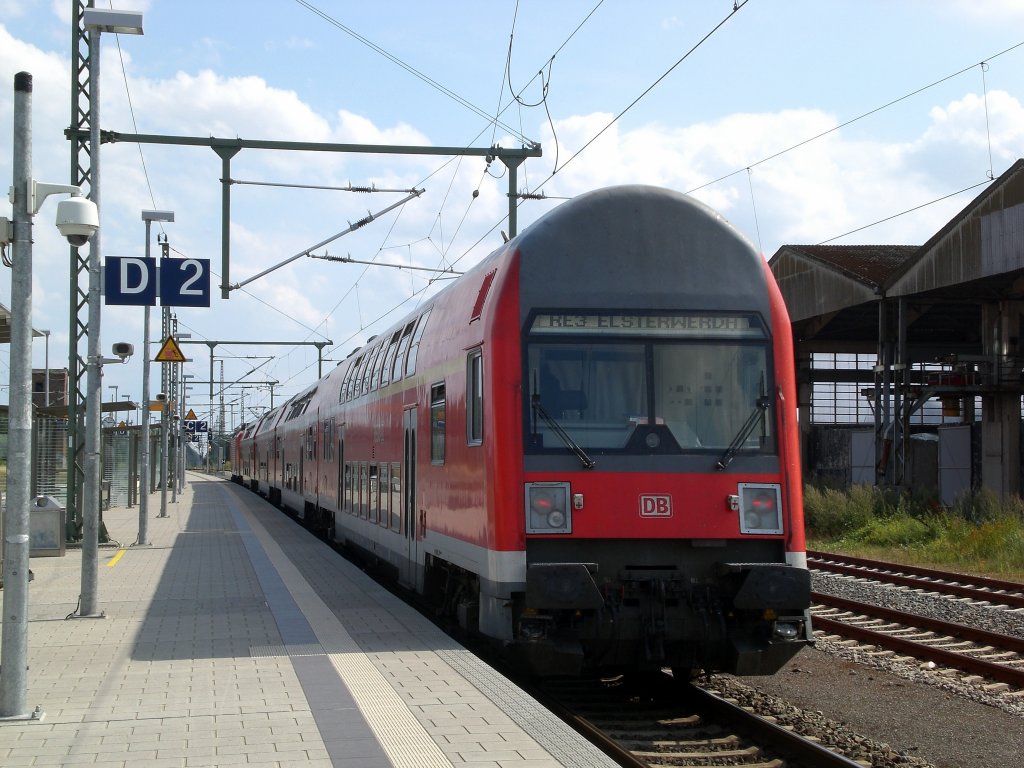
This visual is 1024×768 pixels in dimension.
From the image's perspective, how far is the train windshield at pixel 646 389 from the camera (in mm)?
8438

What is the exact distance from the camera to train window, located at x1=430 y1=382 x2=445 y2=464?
10.4m

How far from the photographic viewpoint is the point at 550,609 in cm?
806

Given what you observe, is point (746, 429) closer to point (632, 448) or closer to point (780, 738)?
point (632, 448)

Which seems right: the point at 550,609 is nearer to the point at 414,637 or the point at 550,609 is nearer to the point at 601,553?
the point at 601,553

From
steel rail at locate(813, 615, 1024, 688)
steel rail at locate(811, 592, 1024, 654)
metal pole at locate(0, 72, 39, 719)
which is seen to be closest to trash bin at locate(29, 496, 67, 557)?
steel rail at locate(811, 592, 1024, 654)

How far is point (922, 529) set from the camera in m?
22.2

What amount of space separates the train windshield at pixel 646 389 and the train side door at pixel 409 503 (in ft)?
11.7

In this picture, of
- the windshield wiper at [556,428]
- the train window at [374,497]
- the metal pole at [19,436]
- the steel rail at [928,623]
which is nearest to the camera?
the metal pole at [19,436]

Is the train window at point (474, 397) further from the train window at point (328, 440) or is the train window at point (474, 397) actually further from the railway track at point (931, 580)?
the train window at point (328, 440)

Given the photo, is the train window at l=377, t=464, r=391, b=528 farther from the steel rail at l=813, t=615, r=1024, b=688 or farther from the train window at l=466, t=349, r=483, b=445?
the steel rail at l=813, t=615, r=1024, b=688

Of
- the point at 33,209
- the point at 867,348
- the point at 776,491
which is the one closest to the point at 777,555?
→ the point at 776,491

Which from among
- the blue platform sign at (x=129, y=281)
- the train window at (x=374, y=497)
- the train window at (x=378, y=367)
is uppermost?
the blue platform sign at (x=129, y=281)

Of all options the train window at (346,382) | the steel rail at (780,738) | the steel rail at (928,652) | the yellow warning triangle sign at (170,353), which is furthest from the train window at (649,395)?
the yellow warning triangle sign at (170,353)

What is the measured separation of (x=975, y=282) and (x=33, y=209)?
2476 cm
